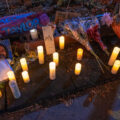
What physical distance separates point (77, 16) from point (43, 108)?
2.37 m

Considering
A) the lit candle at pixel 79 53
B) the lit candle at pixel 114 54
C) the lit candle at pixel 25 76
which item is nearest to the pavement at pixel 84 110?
the lit candle at pixel 25 76

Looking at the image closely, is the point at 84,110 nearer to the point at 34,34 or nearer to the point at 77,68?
the point at 77,68

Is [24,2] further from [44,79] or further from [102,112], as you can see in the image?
[102,112]

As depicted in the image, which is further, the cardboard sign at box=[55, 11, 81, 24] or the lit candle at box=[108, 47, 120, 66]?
the cardboard sign at box=[55, 11, 81, 24]

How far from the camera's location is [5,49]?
8.46 feet

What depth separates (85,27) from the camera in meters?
2.85

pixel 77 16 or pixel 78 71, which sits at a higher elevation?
pixel 77 16

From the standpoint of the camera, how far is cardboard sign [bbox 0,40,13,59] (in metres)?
2.55

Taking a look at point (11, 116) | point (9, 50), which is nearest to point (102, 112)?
point (11, 116)

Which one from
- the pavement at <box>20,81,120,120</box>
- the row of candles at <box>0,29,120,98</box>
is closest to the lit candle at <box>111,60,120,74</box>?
the row of candles at <box>0,29,120,98</box>

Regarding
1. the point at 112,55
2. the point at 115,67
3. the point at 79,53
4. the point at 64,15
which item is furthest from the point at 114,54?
the point at 64,15

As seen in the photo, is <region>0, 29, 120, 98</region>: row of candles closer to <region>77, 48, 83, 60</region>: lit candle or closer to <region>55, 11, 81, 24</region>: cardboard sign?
<region>77, 48, 83, 60</region>: lit candle

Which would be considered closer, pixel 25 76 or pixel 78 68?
pixel 25 76

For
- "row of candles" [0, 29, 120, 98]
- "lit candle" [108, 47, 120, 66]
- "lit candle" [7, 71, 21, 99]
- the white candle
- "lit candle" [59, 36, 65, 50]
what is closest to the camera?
"lit candle" [7, 71, 21, 99]
